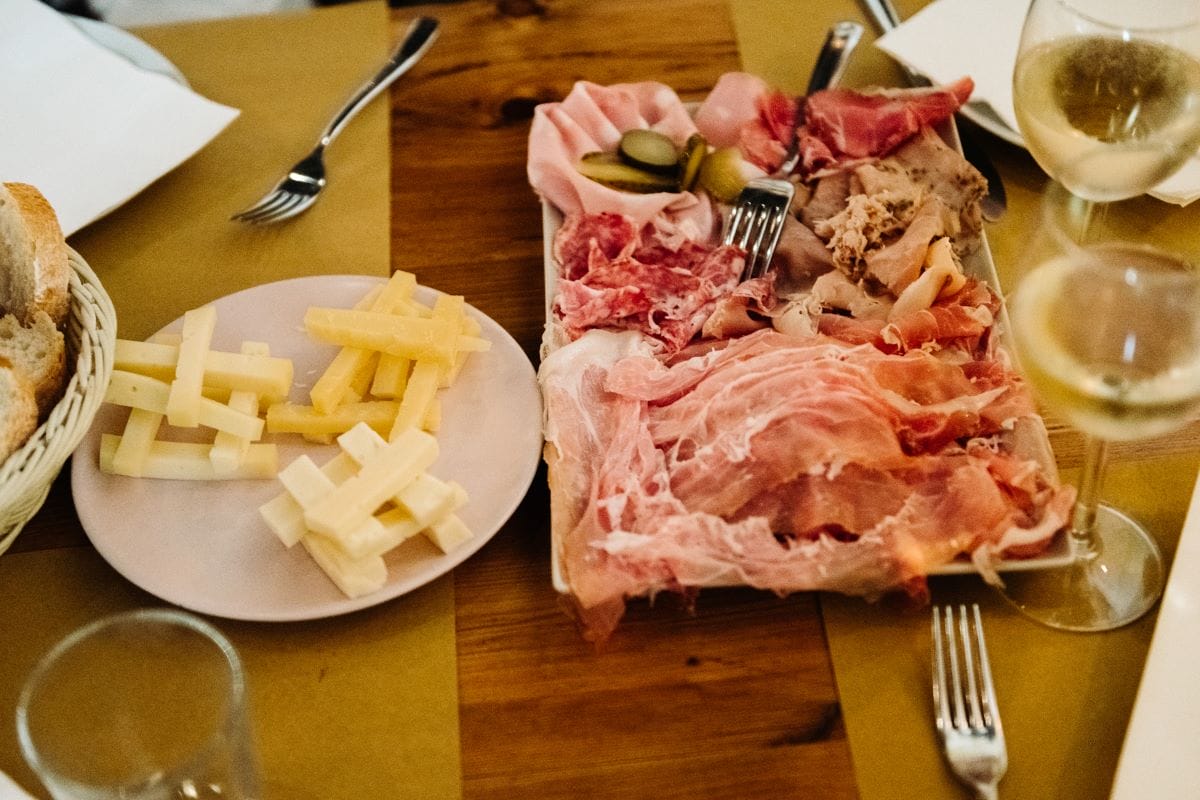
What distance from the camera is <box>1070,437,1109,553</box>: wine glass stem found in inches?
41.3

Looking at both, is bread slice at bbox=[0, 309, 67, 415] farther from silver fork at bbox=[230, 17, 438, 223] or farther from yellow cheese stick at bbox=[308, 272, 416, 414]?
silver fork at bbox=[230, 17, 438, 223]

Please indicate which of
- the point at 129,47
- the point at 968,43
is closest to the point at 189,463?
the point at 129,47

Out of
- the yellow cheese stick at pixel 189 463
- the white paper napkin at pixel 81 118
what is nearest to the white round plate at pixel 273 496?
the yellow cheese stick at pixel 189 463

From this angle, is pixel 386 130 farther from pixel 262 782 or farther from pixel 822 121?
pixel 262 782

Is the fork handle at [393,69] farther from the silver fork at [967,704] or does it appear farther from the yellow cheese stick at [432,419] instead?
the silver fork at [967,704]

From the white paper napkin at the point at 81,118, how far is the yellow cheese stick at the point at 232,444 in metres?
0.46

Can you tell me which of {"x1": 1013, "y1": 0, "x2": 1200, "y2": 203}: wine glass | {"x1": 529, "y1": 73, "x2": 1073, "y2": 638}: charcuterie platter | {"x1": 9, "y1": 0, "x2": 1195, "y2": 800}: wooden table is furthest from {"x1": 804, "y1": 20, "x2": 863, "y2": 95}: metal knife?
{"x1": 1013, "y1": 0, "x2": 1200, "y2": 203}: wine glass

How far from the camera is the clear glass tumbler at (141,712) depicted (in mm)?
889

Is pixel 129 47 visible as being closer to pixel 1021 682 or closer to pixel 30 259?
pixel 30 259

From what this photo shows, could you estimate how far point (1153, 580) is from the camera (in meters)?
1.11

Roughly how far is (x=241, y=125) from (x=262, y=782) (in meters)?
1.07

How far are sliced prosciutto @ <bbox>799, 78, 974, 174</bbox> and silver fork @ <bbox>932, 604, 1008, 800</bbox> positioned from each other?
0.68m

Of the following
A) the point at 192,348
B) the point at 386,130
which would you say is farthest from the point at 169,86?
the point at 192,348

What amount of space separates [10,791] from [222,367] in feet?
1.57
